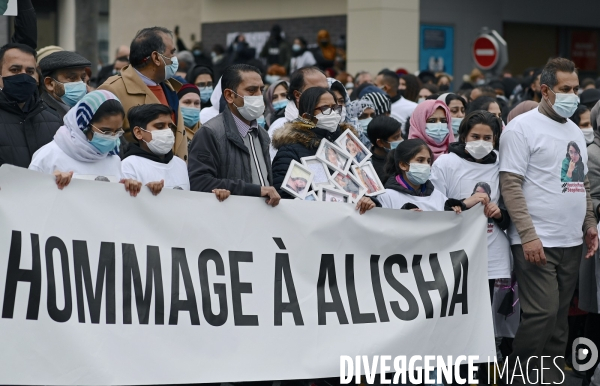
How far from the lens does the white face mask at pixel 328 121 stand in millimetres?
6164

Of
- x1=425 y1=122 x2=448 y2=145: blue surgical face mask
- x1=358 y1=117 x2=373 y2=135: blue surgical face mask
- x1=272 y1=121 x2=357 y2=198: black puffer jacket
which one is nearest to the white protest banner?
x1=272 y1=121 x2=357 y2=198: black puffer jacket

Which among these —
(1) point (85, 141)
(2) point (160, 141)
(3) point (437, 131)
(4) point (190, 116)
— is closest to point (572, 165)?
(3) point (437, 131)

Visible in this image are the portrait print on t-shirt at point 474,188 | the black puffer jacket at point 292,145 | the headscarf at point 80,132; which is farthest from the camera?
the portrait print on t-shirt at point 474,188

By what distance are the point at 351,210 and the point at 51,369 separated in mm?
1980

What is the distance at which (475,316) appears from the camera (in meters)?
6.43

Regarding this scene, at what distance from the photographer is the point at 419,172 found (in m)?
6.44

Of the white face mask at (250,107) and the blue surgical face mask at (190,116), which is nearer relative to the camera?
the white face mask at (250,107)

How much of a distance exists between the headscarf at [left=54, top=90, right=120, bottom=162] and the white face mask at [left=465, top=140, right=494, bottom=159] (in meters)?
2.43

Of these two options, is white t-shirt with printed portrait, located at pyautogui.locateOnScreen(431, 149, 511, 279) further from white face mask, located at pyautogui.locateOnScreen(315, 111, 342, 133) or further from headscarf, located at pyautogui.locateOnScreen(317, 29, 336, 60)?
headscarf, located at pyautogui.locateOnScreen(317, 29, 336, 60)

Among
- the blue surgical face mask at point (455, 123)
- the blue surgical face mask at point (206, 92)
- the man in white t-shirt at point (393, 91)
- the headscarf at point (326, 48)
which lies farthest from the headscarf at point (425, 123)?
the headscarf at point (326, 48)

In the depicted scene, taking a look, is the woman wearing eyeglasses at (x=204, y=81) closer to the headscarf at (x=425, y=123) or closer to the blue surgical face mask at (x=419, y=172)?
the headscarf at (x=425, y=123)

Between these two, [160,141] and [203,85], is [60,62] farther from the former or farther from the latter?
[203,85]

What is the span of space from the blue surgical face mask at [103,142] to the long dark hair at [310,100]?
130 cm

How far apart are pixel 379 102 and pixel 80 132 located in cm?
390
